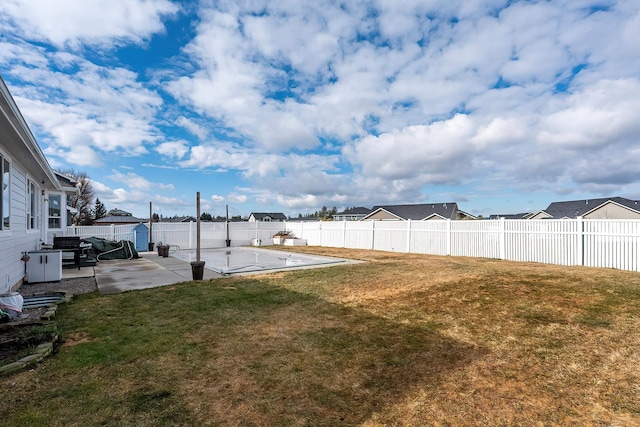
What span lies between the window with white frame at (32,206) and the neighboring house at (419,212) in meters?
31.7

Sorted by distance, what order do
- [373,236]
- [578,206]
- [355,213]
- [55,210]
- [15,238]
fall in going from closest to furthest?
1. [15,238]
2. [55,210]
3. [373,236]
4. [578,206]
5. [355,213]

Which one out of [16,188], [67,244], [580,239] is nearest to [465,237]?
[580,239]

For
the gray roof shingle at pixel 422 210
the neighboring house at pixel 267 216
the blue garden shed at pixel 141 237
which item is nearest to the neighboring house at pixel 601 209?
the gray roof shingle at pixel 422 210

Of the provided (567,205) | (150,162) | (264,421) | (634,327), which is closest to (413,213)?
(567,205)

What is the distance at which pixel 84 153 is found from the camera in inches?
705

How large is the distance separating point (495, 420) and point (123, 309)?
225 inches

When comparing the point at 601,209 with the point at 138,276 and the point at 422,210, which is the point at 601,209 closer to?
the point at 422,210

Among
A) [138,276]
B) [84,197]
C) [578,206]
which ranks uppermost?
[84,197]

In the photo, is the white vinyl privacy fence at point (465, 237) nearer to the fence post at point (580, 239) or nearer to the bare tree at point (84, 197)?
the fence post at point (580, 239)

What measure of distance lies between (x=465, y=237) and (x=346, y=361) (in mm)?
10981

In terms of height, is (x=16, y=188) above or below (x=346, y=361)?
above

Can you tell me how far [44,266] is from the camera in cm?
808

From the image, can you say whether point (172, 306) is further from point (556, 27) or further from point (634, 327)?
point (556, 27)

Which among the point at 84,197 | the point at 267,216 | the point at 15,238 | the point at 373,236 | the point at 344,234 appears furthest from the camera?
the point at 267,216
